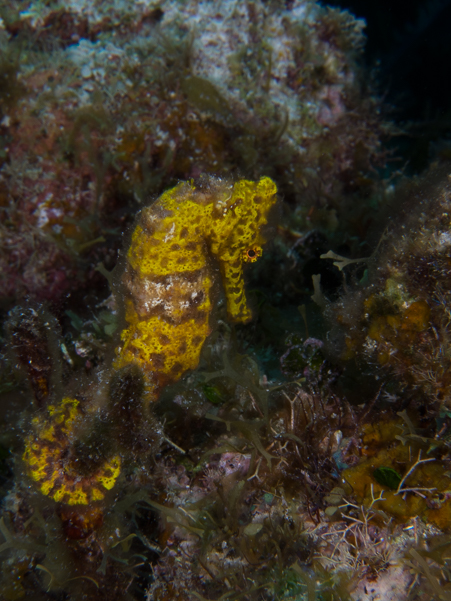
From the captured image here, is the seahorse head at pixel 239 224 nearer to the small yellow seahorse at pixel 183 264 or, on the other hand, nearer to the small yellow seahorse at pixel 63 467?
the small yellow seahorse at pixel 183 264

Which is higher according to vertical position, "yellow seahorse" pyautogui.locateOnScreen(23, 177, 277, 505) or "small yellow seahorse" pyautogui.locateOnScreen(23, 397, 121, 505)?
"yellow seahorse" pyautogui.locateOnScreen(23, 177, 277, 505)

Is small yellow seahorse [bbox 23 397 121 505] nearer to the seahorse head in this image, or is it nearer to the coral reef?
→ the seahorse head

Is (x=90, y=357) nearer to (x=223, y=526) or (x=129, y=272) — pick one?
(x=129, y=272)

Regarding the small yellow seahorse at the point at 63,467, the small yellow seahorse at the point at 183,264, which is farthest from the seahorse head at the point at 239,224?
the small yellow seahorse at the point at 63,467

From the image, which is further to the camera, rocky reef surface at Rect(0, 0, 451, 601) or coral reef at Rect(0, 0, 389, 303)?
coral reef at Rect(0, 0, 389, 303)

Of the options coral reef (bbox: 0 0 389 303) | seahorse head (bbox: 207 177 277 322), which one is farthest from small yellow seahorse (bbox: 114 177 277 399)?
coral reef (bbox: 0 0 389 303)

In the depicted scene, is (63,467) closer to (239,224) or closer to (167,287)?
(167,287)

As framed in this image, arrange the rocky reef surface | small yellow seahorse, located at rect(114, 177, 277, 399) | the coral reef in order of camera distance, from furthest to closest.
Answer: the coral reef, small yellow seahorse, located at rect(114, 177, 277, 399), the rocky reef surface

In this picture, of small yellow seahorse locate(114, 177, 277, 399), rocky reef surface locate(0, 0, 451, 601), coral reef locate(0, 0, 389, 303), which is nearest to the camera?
rocky reef surface locate(0, 0, 451, 601)
